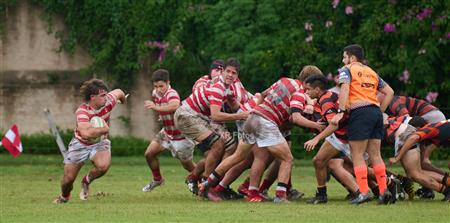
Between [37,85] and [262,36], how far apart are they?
668 centimetres

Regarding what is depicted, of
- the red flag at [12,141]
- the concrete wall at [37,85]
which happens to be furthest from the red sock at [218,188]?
the concrete wall at [37,85]

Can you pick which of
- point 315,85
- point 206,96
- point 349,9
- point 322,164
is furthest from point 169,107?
point 349,9

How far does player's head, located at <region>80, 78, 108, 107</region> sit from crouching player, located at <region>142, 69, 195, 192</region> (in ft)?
6.14

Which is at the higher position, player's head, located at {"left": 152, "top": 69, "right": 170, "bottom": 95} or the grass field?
player's head, located at {"left": 152, "top": 69, "right": 170, "bottom": 95}

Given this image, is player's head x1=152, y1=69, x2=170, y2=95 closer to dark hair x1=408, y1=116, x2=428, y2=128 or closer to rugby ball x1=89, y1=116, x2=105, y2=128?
rugby ball x1=89, y1=116, x2=105, y2=128

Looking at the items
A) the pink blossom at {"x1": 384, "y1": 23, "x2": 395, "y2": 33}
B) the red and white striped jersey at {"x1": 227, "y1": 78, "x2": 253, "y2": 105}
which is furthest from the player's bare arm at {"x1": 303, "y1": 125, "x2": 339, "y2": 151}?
the pink blossom at {"x1": 384, "y1": 23, "x2": 395, "y2": 33}

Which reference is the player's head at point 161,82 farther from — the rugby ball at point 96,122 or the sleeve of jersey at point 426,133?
the sleeve of jersey at point 426,133

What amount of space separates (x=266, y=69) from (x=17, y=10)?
7612mm

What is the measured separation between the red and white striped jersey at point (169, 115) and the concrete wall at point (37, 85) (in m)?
14.5

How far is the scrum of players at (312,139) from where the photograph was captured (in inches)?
667

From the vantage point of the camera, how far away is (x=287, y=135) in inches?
754

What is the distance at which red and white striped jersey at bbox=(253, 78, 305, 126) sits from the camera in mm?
17875

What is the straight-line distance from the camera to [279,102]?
18.0 meters

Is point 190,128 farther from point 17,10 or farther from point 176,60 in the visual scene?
point 17,10
